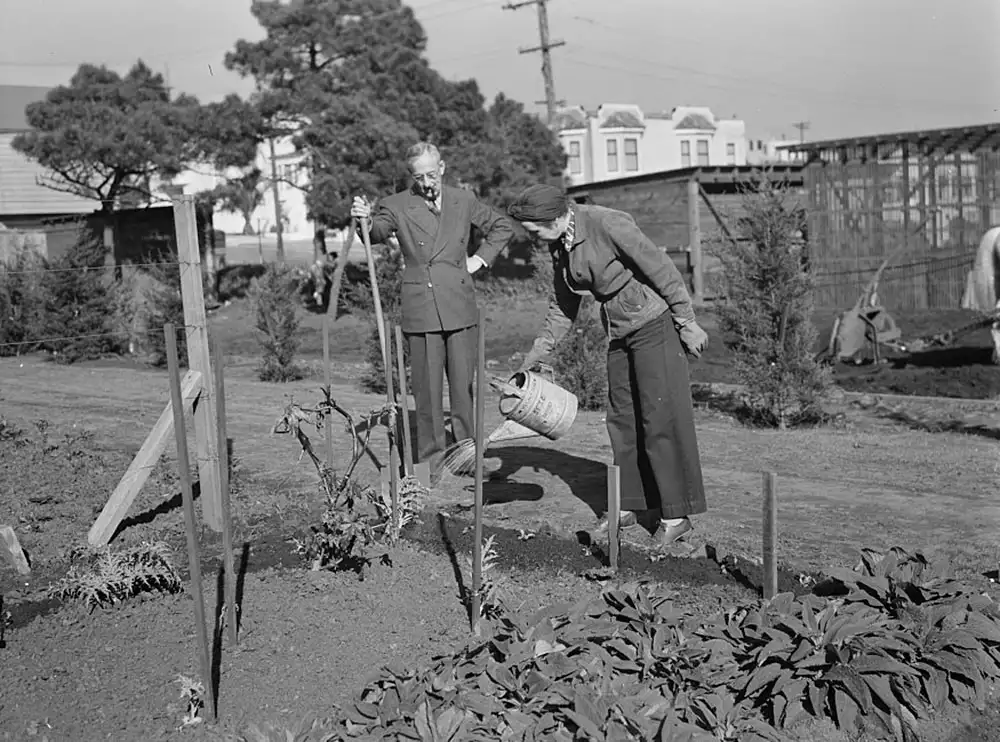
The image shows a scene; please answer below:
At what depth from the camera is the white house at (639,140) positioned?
54.5m

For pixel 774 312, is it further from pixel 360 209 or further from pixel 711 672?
pixel 711 672

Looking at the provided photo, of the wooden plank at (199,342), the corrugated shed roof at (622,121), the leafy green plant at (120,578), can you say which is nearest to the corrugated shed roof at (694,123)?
the corrugated shed roof at (622,121)

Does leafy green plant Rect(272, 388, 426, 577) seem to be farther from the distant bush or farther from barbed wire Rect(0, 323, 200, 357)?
the distant bush

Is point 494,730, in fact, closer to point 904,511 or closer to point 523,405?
point 523,405

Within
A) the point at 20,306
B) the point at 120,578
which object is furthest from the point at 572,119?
the point at 120,578

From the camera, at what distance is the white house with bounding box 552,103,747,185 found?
179ft

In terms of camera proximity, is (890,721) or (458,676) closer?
(890,721)

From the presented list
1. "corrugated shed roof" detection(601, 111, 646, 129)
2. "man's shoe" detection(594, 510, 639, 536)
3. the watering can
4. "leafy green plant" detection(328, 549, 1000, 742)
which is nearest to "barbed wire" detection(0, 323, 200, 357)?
"leafy green plant" detection(328, 549, 1000, 742)

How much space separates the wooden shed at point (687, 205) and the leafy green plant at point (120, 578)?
19856 mm

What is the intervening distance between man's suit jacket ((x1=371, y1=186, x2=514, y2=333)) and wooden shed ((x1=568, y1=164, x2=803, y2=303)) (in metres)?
17.5

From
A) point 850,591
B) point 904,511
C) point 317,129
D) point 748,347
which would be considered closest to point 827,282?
point 317,129

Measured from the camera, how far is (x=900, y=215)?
21.7 m

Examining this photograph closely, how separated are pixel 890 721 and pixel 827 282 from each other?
19.0m

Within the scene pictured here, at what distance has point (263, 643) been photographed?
4.24 meters
